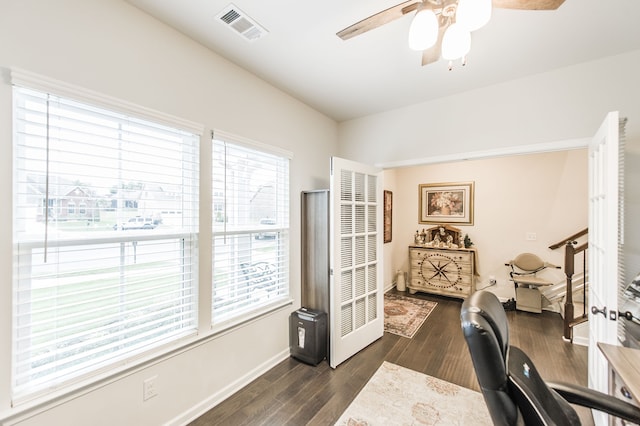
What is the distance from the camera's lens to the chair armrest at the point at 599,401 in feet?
3.50

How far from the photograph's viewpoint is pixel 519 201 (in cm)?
430

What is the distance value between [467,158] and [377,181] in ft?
3.14

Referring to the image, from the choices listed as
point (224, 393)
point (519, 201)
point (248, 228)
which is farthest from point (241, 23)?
point (519, 201)

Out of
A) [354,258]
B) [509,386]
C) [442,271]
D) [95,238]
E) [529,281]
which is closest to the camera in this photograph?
[509,386]

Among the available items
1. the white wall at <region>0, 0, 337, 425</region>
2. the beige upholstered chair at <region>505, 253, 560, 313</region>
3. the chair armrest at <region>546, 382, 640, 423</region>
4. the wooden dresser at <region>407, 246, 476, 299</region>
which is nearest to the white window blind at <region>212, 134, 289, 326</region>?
the white wall at <region>0, 0, 337, 425</region>

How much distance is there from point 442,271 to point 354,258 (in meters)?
2.55

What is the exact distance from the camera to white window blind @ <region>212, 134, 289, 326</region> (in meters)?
2.11

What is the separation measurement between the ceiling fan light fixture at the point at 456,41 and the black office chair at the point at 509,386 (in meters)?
1.18

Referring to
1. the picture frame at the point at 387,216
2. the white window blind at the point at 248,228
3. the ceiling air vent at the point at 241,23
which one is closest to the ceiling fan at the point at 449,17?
the ceiling air vent at the point at 241,23

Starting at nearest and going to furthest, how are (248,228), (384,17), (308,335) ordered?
(384,17) → (248,228) → (308,335)

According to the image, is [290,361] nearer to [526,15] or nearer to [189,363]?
[189,363]

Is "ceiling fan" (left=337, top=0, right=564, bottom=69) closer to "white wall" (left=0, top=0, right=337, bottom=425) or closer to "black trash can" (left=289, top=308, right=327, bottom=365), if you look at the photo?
"white wall" (left=0, top=0, right=337, bottom=425)

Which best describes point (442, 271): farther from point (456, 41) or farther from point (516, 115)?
point (456, 41)

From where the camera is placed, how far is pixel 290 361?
2.62m
